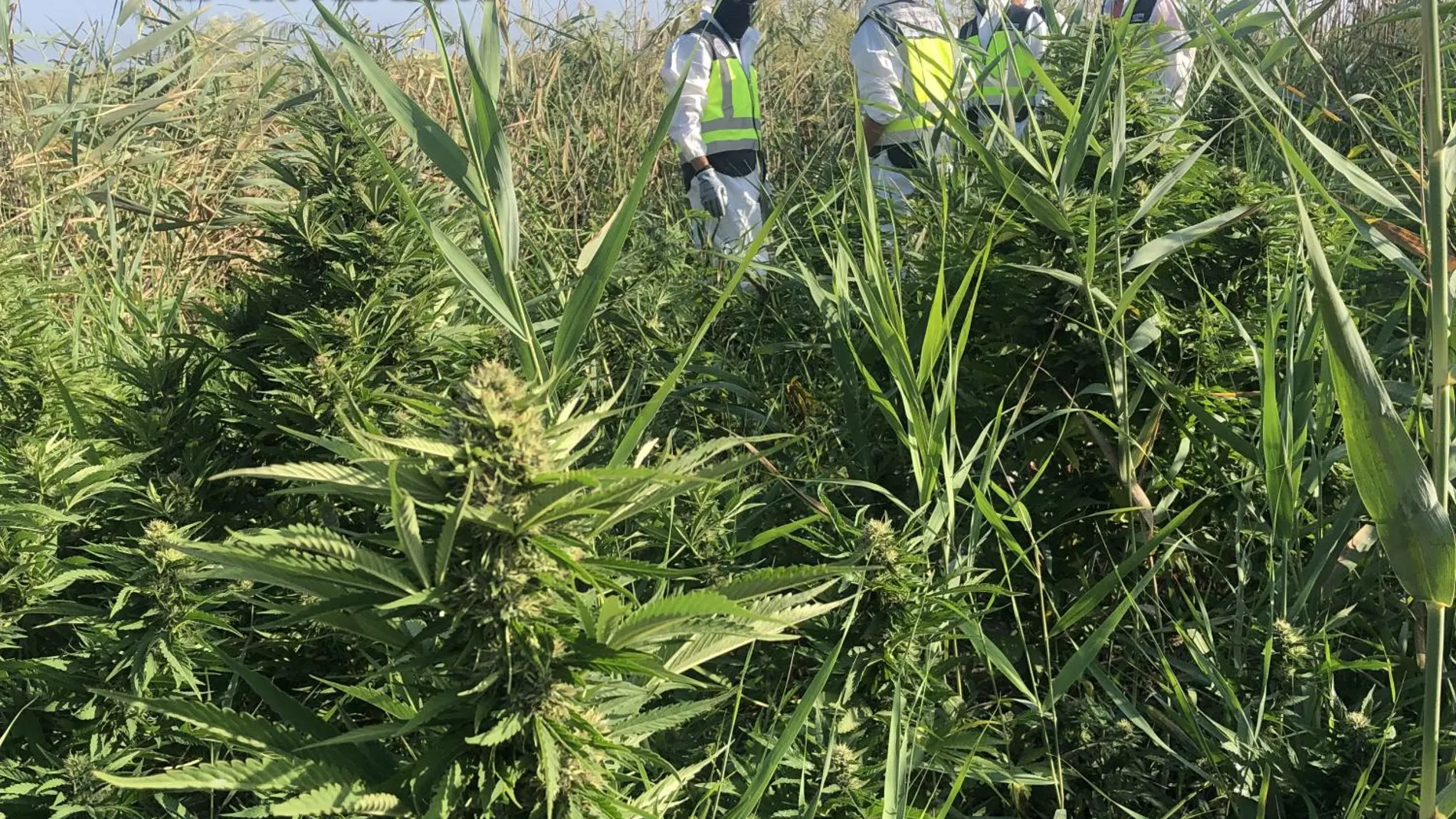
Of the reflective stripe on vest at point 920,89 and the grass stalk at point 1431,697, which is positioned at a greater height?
the reflective stripe on vest at point 920,89

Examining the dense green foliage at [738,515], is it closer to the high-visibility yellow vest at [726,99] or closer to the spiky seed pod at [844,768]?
the spiky seed pod at [844,768]

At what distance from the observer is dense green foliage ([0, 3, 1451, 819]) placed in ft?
2.81

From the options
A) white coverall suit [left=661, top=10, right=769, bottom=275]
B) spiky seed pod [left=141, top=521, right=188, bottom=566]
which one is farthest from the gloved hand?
spiky seed pod [left=141, top=521, right=188, bottom=566]

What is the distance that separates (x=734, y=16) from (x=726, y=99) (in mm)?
393

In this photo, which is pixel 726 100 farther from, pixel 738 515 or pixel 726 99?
pixel 738 515

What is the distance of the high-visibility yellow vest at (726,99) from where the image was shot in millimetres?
4984

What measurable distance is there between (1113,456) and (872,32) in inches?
135

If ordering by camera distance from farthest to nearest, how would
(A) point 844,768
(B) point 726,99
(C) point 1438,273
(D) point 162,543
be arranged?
(B) point 726,99 < (D) point 162,543 < (A) point 844,768 < (C) point 1438,273

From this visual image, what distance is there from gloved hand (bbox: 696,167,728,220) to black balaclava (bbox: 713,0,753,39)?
0.68 metres

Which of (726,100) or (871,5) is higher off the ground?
(871,5)

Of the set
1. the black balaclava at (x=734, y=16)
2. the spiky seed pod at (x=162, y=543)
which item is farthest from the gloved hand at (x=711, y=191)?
the spiky seed pod at (x=162, y=543)

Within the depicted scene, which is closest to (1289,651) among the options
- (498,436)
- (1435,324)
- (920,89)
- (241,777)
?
(1435,324)

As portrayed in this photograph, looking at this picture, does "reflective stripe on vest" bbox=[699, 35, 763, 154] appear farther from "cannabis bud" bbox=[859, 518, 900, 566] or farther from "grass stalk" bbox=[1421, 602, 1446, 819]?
"grass stalk" bbox=[1421, 602, 1446, 819]

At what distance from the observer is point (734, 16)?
5078 millimetres
